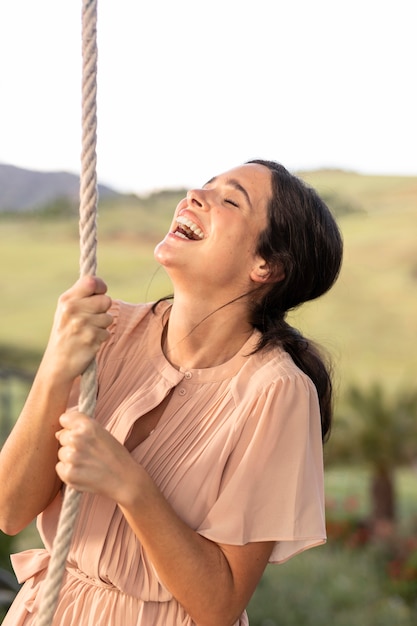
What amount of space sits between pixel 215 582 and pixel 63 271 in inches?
305

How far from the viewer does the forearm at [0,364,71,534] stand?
1309 mm

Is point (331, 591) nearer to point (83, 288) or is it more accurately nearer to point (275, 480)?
point (275, 480)

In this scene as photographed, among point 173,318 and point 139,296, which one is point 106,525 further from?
point 139,296

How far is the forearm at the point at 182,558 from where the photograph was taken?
1.23m

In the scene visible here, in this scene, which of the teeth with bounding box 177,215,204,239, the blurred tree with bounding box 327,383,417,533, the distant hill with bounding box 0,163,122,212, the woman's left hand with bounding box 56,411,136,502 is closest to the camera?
the woman's left hand with bounding box 56,411,136,502

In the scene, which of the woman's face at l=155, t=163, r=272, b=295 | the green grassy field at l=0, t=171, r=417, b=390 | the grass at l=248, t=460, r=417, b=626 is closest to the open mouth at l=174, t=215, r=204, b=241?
the woman's face at l=155, t=163, r=272, b=295

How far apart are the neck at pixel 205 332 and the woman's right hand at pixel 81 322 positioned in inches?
9.6

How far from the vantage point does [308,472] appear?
1.36 m

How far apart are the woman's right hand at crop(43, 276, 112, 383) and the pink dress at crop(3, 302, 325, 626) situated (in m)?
0.19

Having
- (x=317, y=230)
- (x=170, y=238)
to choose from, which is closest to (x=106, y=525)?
(x=170, y=238)

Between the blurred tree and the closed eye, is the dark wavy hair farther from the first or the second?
the blurred tree

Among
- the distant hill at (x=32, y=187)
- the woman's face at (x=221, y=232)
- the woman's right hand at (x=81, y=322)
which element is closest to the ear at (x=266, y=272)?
the woman's face at (x=221, y=232)

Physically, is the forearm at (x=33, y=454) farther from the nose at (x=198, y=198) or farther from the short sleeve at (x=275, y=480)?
the nose at (x=198, y=198)

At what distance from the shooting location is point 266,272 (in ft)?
4.98
